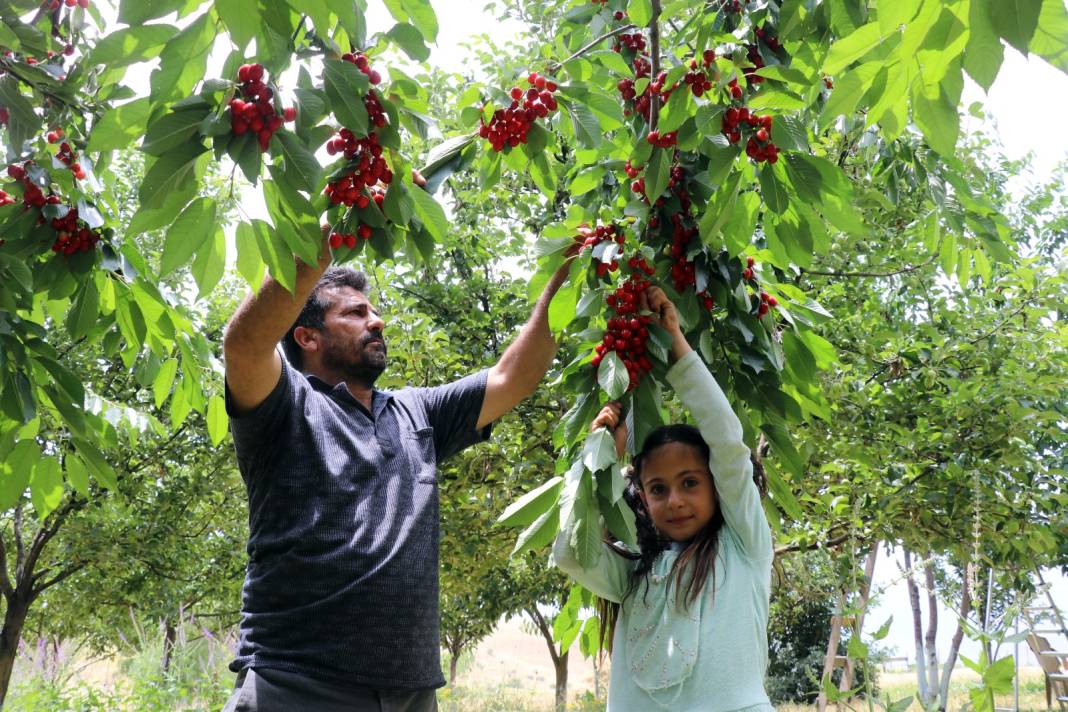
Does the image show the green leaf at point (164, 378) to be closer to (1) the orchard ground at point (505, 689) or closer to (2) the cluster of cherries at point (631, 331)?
(2) the cluster of cherries at point (631, 331)

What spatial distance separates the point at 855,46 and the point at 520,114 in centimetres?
83

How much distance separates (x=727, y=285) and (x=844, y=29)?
563 mm

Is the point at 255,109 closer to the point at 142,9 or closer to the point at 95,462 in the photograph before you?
the point at 142,9

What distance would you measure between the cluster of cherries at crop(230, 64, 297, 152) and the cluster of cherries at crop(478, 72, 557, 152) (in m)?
0.59

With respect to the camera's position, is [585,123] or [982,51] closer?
[982,51]

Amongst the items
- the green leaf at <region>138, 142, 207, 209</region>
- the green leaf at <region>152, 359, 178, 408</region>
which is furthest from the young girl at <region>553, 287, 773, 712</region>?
the green leaf at <region>152, 359, 178, 408</region>

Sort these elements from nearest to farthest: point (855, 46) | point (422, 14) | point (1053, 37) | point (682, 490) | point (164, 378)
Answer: point (1053, 37), point (855, 46), point (422, 14), point (682, 490), point (164, 378)

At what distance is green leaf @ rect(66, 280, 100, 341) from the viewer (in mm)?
2492

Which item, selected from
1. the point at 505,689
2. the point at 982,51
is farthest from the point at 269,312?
the point at 505,689

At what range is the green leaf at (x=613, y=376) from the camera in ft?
5.89

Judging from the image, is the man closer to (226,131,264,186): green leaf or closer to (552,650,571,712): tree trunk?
(226,131,264,186): green leaf

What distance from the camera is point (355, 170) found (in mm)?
1554

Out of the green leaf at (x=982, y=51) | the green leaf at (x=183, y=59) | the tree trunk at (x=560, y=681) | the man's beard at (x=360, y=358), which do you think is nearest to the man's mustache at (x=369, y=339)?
the man's beard at (x=360, y=358)

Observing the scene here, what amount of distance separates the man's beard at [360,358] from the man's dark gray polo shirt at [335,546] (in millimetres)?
136
